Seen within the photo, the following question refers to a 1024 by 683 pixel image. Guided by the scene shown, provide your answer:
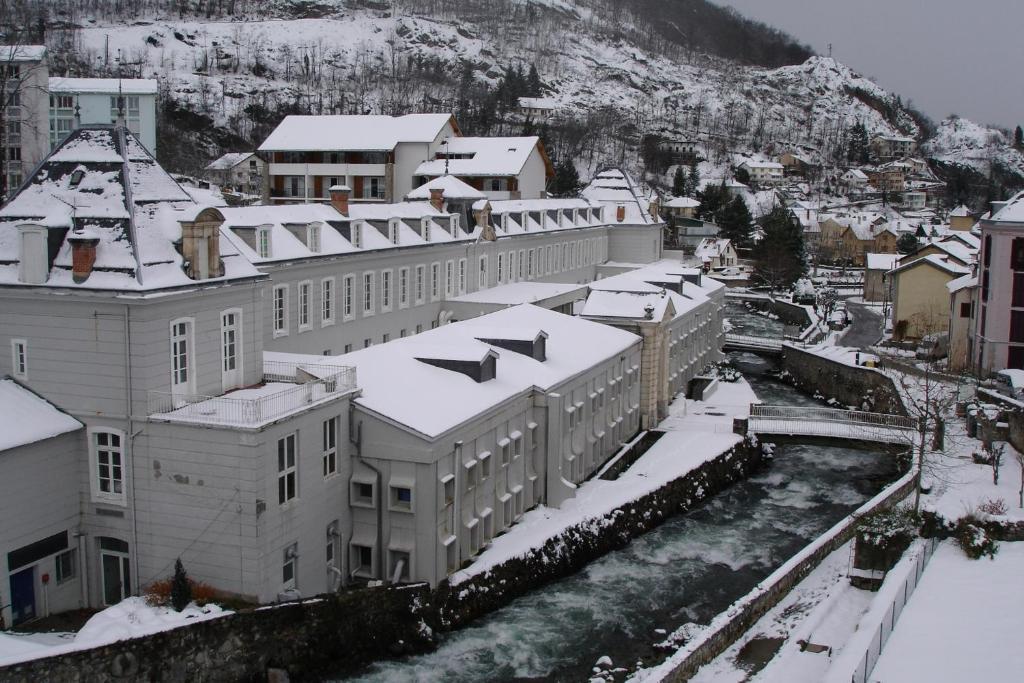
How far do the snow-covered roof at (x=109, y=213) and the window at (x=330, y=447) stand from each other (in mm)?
3928

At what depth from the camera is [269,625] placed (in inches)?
775

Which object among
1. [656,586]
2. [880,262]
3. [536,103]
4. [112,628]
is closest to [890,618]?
[656,586]

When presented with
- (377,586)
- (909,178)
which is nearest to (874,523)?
(377,586)

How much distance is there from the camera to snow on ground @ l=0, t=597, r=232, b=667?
1710 centimetres

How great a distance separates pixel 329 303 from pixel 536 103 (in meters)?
135

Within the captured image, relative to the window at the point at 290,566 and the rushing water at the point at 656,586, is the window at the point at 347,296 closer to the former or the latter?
the rushing water at the point at 656,586

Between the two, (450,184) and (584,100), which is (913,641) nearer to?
(450,184)

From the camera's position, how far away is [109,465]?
2088 cm

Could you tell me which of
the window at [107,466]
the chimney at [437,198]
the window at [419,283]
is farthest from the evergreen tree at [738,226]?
the window at [107,466]

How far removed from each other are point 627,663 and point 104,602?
11.3 metres

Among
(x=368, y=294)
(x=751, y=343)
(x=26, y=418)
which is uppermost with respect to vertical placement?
(x=368, y=294)

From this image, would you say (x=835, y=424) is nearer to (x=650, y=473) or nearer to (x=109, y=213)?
(x=650, y=473)

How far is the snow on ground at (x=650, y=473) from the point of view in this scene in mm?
26234

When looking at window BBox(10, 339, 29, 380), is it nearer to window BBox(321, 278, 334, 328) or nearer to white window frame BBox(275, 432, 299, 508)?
white window frame BBox(275, 432, 299, 508)
